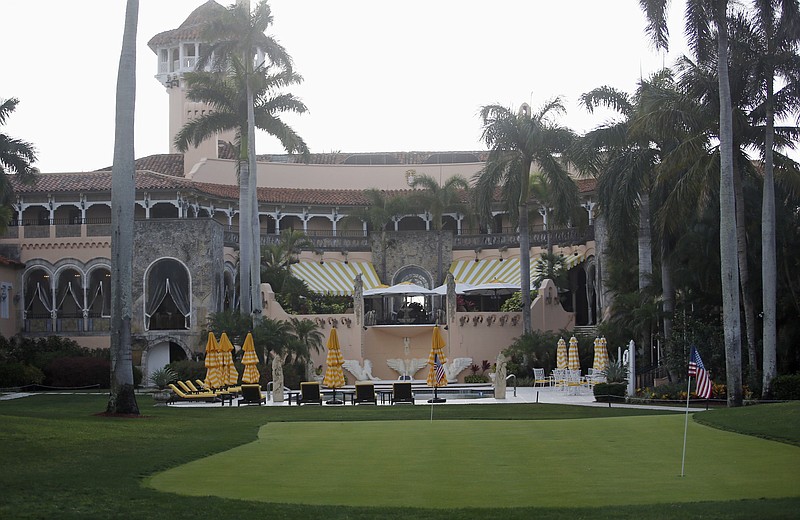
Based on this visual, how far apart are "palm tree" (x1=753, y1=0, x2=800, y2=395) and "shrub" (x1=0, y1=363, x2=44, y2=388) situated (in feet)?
95.2

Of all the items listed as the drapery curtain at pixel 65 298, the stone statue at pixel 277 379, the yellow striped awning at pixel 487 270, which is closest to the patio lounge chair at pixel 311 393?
the stone statue at pixel 277 379

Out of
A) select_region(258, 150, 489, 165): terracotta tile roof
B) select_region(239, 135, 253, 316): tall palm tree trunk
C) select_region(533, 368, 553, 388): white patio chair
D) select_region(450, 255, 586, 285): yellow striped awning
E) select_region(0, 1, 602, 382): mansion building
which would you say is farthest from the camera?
select_region(258, 150, 489, 165): terracotta tile roof

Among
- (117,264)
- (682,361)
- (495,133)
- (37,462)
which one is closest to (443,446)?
(37,462)

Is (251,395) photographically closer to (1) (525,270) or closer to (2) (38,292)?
(1) (525,270)

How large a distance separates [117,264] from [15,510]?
15410 millimetres

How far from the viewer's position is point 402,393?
1359 inches

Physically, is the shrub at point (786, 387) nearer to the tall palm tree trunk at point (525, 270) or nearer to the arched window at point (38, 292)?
the tall palm tree trunk at point (525, 270)

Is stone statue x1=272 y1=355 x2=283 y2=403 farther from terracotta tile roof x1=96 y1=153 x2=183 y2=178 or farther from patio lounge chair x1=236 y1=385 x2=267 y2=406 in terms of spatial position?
terracotta tile roof x1=96 y1=153 x2=183 y2=178

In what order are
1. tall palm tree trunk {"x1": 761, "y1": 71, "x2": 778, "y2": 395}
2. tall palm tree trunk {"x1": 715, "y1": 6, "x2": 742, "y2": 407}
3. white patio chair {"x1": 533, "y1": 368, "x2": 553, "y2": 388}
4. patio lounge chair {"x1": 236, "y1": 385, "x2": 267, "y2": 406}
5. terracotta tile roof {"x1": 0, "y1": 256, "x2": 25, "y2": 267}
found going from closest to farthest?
tall palm tree trunk {"x1": 715, "y1": 6, "x2": 742, "y2": 407}
tall palm tree trunk {"x1": 761, "y1": 71, "x2": 778, "y2": 395}
patio lounge chair {"x1": 236, "y1": 385, "x2": 267, "y2": 406}
white patio chair {"x1": 533, "y1": 368, "x2": 553, "y2": 388}
terracotta tile roof {"x1": 0, "y1": 256, "x2": 25, "y2": 267}

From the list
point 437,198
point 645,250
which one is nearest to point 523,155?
point 645,250

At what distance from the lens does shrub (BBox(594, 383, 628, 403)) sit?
32844 millimetres

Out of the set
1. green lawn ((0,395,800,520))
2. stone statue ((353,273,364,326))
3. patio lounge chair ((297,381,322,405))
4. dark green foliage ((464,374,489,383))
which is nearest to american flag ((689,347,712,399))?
green lawn ((0,395,800,520))

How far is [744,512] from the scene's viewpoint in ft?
34.9

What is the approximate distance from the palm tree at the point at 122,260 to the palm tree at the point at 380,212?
33979 millimetres
